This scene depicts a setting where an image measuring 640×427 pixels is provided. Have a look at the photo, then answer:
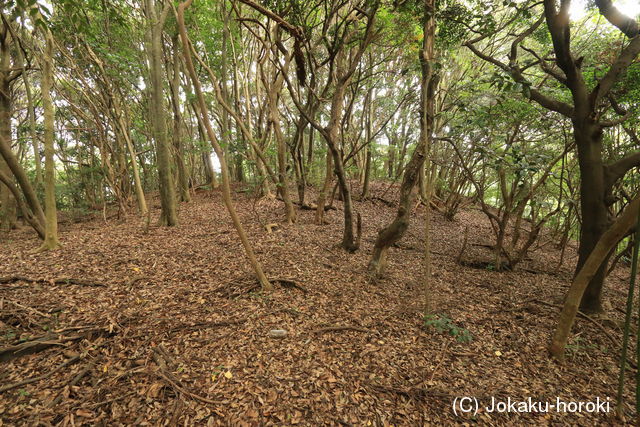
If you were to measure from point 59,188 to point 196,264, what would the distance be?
14.4 meters

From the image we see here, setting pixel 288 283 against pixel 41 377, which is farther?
pixel 288 283

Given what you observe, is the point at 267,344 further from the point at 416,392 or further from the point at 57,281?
the point at 57,281

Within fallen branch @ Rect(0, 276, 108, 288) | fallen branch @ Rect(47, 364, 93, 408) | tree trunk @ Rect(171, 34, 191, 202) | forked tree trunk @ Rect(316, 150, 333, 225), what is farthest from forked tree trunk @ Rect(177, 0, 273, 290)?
tree trunk @ Rect(171, 34, 191, 202)

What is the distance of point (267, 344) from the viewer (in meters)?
3.21

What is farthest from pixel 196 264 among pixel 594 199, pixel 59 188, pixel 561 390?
pixel 59 188

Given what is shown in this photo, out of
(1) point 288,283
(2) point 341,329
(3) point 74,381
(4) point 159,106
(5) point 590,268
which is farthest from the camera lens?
(4) point 159,106

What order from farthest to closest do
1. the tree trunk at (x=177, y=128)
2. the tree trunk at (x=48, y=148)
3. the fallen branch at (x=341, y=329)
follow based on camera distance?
the tree trunk at (x=177, y=128) < the tree trunk at (x=48, y=148) < the fallen branch at (x=341, y=329)

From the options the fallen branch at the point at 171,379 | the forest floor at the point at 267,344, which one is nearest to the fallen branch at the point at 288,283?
the forest floor at the point at 267,344

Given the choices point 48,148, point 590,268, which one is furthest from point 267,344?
point 48,148

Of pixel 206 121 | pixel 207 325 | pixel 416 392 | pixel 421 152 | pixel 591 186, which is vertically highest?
pixel 206 121

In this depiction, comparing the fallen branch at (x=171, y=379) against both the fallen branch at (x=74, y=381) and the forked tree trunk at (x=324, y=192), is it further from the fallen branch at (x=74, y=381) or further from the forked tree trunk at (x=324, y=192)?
the forked tree trunk at (x=324, y=192)

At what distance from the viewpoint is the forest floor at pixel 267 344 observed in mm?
2445

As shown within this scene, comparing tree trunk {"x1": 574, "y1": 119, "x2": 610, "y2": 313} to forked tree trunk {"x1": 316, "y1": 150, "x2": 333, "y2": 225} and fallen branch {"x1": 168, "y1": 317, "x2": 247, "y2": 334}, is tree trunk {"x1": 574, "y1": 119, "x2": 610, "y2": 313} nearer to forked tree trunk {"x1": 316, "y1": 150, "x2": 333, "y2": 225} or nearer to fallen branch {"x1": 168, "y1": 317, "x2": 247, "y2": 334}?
fallen branch {"x1": 168, "y1": 317, "x2": 247, "y2": 334}

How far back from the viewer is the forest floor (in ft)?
8.02
